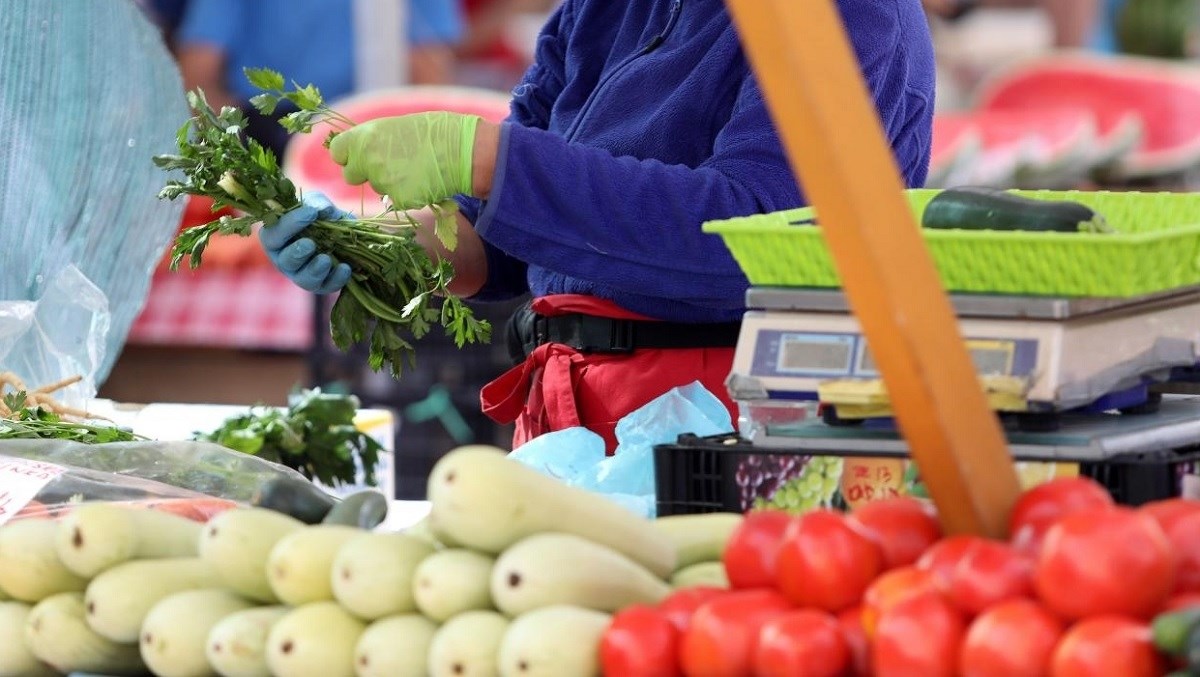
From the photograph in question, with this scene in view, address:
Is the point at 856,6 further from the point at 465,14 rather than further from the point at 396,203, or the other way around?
the point at 465,14

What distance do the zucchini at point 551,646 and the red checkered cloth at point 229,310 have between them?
571 centimetres

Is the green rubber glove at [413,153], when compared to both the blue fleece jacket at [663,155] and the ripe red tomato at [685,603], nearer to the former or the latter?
the blue fleece jacket at [663,155]

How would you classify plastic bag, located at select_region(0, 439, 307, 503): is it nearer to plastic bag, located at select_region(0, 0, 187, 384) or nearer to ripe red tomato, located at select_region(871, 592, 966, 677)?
plastic bag, located at select_region(0, 0, 187, 384)

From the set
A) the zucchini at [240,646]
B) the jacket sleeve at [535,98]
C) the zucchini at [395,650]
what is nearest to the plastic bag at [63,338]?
the jacket sleeve at [535,98]

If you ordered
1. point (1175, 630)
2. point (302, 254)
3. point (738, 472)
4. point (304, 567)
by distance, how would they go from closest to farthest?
point (1175, 630) → point (304, 567) → point (738, 472) → point (302, 254)

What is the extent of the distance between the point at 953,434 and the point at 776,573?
20 centimetres

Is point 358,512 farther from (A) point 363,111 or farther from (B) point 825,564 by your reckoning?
(A) point 363,111

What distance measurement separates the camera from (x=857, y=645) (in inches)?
55.3

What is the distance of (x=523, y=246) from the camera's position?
2520 mm

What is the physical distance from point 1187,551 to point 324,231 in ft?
5.32

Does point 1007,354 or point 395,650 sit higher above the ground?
point 1007,354

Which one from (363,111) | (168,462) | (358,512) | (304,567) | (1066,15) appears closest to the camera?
(304,567)

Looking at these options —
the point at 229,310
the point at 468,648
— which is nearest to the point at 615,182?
the point at 468,648

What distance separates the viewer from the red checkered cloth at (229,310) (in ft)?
23.8
